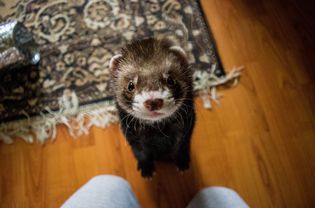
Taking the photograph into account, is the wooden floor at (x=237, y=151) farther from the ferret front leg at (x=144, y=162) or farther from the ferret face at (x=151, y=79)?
the ferret face at (x=151, y=79)

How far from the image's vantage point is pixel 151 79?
0.81 m

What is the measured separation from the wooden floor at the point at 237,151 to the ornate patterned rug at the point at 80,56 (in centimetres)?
6

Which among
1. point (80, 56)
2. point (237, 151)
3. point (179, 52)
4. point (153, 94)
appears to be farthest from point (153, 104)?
point (80, 56)

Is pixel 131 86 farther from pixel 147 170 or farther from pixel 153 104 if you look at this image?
pixel 147 170

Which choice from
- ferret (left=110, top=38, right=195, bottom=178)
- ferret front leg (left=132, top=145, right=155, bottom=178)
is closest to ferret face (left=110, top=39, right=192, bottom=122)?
ferret (left=110, top=38, right=195, bottom=178)

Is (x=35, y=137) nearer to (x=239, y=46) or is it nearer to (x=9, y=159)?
(x=9, y=159)

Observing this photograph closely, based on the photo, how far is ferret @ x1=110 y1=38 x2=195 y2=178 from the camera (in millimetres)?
792

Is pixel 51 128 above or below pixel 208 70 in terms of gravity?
below

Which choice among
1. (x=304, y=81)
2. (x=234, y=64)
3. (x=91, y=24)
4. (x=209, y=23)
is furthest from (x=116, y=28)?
(x=304, y=81)

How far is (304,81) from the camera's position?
1.28 m

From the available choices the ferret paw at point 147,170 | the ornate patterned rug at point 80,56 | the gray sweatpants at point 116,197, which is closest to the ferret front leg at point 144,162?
the ferret paw at point 147,170

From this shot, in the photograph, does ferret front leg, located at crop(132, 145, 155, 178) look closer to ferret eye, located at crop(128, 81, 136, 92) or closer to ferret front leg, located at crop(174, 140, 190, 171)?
ferret front leg, located at crop(174, 140, 190, 171)

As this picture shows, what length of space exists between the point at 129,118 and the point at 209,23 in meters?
0.66

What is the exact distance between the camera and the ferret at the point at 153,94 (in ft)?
2.60
